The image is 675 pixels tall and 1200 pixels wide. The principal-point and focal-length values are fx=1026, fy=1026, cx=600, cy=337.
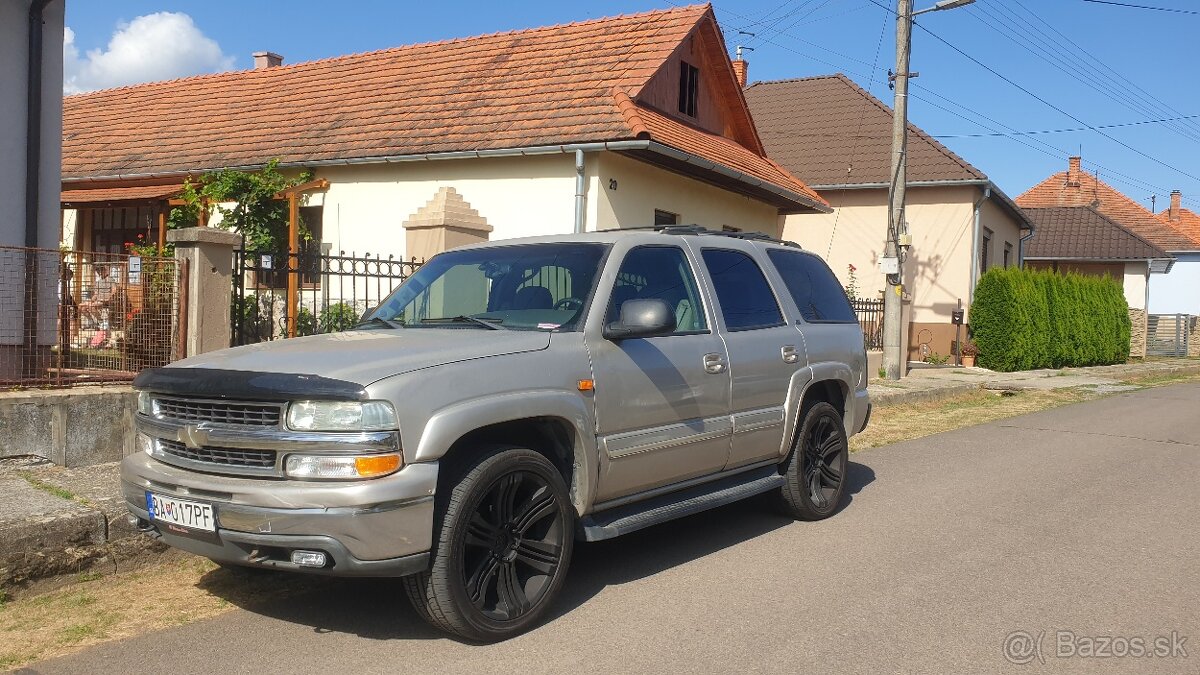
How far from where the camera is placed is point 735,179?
52.0ft

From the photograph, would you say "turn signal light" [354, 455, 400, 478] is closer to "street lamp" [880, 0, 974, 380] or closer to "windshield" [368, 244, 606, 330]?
"windshield" [368, 244, 606, 330]

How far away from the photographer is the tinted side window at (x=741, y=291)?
616 centimetres

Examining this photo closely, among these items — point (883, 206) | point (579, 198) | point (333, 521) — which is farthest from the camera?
point (883, 206)

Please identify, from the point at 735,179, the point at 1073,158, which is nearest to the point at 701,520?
the point at 735,179

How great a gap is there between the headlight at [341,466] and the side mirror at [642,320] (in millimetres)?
1446

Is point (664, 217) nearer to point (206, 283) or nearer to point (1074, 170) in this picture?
point (206, 283)

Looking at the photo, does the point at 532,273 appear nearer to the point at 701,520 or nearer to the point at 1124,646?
the point at 701,520

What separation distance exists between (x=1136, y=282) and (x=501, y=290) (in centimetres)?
3731

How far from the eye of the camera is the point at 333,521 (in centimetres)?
399

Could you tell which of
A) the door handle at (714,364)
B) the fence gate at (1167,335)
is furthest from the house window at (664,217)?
the fence gate at (1167,335)

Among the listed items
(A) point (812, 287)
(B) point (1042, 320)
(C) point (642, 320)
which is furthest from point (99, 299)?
(B) point (1042, 320)

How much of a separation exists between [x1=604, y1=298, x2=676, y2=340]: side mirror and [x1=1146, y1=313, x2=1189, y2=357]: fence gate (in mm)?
34090

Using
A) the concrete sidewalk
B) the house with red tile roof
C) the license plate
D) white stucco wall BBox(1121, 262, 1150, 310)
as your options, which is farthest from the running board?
white stucco wall BBox(1121, 262, 1150, 310)

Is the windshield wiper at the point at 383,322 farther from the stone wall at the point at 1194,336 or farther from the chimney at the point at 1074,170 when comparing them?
the chimney at the point at 1074,170
